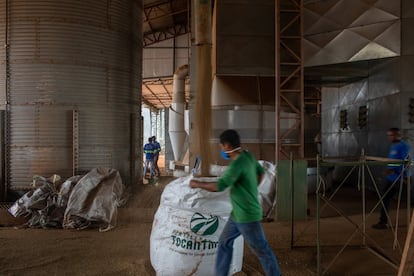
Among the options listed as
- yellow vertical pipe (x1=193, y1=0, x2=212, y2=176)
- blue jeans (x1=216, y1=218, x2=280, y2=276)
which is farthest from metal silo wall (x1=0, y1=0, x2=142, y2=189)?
blue jeans (x1=216, y1=218, x2=280, y2=276)

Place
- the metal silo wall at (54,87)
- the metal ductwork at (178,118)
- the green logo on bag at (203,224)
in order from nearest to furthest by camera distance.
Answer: the green logo on bag at (203,224), the metal silo wall at (54,87), the metal ductwork at (178,118)

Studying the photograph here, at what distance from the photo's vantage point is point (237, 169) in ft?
11.2

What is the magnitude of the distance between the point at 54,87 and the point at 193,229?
551 cm

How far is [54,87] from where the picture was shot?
7.85 metres

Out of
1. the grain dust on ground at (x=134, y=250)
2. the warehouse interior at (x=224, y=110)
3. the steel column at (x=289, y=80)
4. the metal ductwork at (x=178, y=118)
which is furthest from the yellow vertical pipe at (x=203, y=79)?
the metal ductwork at (x=178, y=118)

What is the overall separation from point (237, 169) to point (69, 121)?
5.67 metres

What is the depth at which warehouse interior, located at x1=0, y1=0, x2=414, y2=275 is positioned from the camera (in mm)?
5375

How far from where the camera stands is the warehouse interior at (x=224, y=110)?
17.6ft

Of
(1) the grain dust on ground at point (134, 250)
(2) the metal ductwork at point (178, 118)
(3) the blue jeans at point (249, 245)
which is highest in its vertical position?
(2) the metal ductwork at point (178, 118)

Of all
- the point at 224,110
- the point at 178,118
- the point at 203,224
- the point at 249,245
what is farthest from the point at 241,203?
the point at 178,118

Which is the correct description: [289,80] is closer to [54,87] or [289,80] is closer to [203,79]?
[203,79]

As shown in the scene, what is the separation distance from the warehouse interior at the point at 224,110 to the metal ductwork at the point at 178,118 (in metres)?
3.09

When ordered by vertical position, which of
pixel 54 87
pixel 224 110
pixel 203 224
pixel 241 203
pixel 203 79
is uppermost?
pixel 54 87

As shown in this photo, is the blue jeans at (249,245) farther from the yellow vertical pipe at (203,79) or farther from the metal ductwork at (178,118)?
the metal ductwork at (178,118)
